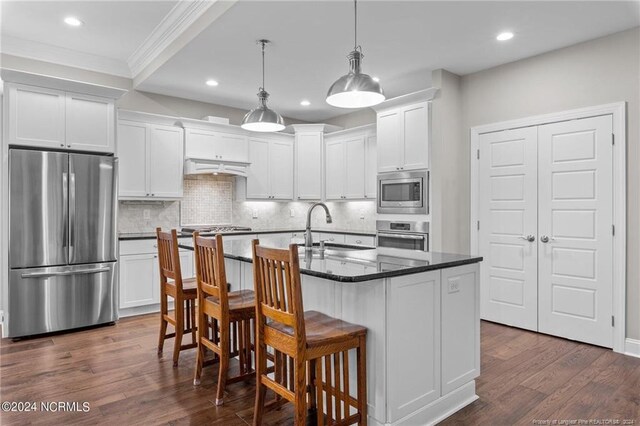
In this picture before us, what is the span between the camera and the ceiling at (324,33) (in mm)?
3252

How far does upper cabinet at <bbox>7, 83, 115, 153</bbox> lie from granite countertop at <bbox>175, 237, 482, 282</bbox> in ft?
7.69

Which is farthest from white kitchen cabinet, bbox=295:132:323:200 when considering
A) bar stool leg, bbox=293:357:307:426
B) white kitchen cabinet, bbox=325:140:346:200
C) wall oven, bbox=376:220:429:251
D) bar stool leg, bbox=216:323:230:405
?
bar stool leg, bbox=293:357:307:426

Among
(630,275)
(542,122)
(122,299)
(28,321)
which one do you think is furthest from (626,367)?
(28,321)

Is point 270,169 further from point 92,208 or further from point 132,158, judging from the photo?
point 92,208

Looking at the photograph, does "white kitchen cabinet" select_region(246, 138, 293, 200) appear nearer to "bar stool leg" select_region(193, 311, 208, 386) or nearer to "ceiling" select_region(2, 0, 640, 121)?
"ceiling" select_region(2, 0, 640, 121)

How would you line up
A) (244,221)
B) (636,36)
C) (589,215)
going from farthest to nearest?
(244,221)
(589,215)
(636,36)

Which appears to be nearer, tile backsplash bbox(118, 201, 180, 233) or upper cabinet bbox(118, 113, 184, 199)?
upper cabinet bbox(118, 113, 184, 199)

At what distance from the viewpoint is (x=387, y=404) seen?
213cm

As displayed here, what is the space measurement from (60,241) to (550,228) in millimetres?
4923

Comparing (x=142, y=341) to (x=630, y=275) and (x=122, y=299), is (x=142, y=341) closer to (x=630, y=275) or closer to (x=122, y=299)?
(x=122, y=299)

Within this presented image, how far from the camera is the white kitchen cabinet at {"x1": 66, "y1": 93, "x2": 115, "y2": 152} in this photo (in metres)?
4.17

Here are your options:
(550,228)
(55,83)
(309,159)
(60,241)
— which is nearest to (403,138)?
(550,228)

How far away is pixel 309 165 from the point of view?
6555 mm

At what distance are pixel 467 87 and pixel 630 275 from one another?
258 cm
